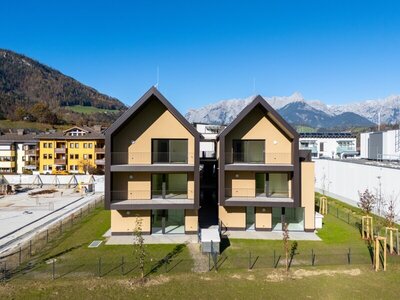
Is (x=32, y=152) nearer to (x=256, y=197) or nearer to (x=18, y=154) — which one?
(x=18, y=154)

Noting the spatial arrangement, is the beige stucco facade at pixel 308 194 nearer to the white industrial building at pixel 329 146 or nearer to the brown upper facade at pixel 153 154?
the brown upper facade at pixel 153 154

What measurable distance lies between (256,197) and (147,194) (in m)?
8.12

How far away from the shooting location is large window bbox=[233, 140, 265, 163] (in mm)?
24250

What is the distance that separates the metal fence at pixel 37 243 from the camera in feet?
57.7

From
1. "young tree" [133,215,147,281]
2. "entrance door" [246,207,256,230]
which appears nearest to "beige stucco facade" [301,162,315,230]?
"entrance door" [246,207,256,230]

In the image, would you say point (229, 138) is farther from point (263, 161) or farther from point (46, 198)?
point (46, 198)

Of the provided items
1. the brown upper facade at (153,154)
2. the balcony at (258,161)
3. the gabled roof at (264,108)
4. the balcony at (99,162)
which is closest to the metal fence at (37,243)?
the brown upper facade at (153,154)

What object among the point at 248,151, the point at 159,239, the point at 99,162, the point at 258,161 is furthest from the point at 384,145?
the point at 99,162

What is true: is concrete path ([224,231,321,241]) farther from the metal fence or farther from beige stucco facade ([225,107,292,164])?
the metal fence

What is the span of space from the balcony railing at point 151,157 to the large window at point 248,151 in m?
3.66

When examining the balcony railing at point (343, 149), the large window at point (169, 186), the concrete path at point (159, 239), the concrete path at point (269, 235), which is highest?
the balcony railing at point (343, 149)

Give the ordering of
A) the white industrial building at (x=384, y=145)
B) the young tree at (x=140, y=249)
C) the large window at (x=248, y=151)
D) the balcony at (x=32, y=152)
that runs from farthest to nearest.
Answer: the balcony at (x=32, y=152) < the white industrial building at (x=384, y=145) < the large window at (x=248, y=151) < the young tree at (x=140, y=249)

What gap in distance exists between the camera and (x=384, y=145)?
48594 millimetres

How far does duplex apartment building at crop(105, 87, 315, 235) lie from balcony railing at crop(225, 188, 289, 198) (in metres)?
0.08
